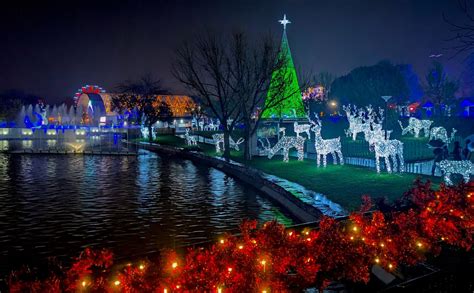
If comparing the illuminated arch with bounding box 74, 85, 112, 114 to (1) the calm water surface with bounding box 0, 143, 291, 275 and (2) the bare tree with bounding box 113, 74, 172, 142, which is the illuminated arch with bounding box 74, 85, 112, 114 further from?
(1) the calm water surface with bounding box 0, 143, 291, 275

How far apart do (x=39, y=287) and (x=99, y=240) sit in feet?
20.8

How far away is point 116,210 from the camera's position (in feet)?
47.8

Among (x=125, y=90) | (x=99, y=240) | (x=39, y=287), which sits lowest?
(x=99, y=240)

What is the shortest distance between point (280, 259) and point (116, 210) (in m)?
9.43

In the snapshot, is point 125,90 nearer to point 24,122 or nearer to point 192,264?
point 24,122

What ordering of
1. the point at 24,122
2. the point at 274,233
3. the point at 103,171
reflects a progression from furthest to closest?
the point at 24,122 < the point at 103,171 < the point at 274,233

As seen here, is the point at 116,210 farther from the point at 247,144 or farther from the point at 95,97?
the point at 95,97

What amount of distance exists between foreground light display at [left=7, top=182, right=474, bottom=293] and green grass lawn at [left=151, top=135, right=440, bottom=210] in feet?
16.9

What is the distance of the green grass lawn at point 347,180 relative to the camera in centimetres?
1491

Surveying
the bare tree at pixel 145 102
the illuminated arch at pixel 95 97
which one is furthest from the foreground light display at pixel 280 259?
the illuminated arch at pixel 95 97

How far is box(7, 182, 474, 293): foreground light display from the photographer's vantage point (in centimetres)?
534

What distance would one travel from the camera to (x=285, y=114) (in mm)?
50969

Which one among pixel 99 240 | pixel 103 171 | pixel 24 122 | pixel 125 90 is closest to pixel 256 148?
pixel 103 171

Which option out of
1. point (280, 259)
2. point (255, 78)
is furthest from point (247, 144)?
point (280, 259)
